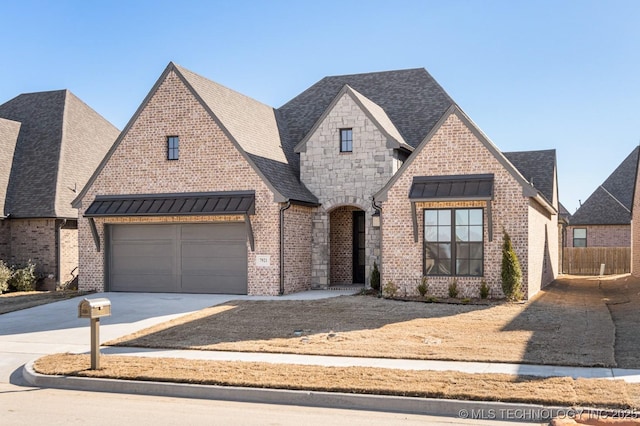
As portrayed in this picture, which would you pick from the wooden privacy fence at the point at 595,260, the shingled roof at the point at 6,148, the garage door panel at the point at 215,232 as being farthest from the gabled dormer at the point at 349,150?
the wooden privacy fence at the point at 595,260

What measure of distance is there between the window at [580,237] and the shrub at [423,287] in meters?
28.1

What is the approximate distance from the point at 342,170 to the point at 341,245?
3.22 metres

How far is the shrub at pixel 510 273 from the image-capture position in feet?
63.9

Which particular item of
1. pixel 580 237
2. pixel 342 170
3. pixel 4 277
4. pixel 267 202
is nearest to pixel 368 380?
pixel 267 202

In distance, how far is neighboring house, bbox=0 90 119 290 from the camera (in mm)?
27703

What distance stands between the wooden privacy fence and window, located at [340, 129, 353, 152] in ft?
71.9

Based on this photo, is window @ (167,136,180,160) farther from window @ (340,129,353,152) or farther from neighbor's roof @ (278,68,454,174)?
window @ (340,129,353,152)

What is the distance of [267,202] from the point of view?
22.9m

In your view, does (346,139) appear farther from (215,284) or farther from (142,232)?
(142,232)

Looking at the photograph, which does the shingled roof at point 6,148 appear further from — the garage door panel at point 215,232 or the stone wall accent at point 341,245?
the stone wall accent at point 341,245

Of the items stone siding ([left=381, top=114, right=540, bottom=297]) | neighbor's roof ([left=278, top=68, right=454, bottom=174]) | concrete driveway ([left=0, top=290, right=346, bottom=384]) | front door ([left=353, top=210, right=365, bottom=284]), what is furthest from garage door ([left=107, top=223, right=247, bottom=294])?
stone siding ([left=381, top=114, right=540, bottom=297])

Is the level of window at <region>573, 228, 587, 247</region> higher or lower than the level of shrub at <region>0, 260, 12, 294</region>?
higher

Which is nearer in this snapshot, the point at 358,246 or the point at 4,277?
the point at 4,277

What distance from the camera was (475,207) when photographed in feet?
66.7
